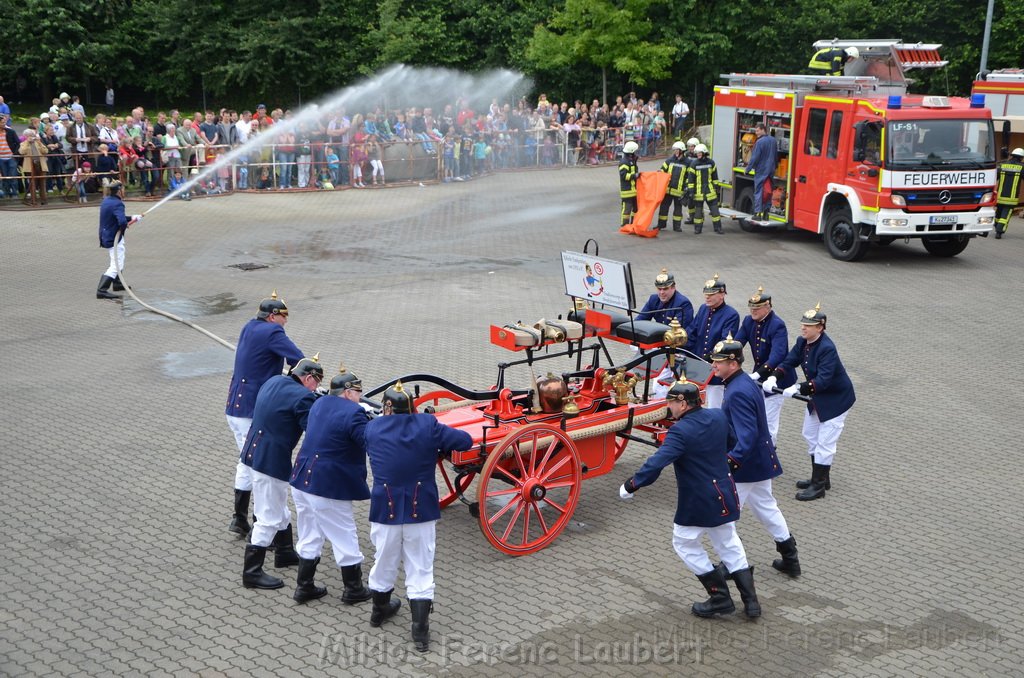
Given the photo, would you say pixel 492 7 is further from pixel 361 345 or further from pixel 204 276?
pixel 361 345

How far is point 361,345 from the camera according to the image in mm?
13484

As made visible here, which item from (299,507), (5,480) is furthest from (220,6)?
(299,507)

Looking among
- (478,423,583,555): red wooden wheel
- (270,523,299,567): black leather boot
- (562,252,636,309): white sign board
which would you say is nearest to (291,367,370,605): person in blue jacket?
(270,523,299,567): black leather boot

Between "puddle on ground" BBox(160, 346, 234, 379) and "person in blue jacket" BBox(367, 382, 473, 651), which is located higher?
"person in blue jacket" BBox(367, 382, 473, 651)

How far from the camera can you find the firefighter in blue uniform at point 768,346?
374 inches

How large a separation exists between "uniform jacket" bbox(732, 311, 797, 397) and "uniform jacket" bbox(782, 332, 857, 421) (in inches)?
9.4

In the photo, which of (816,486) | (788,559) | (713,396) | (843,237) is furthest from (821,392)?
(843,237)

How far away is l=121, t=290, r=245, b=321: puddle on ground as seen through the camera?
15031mm

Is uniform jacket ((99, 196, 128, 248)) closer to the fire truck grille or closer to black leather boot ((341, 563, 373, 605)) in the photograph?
black leather boot ((341, 563, 373, 605))

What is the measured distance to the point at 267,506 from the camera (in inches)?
299

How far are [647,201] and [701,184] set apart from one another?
114cm

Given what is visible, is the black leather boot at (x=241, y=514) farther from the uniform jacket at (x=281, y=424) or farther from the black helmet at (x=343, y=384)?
the black helmet at (x=343, y=384)

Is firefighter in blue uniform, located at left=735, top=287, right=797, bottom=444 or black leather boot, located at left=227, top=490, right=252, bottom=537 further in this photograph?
firefighter in blue uniform, located at left=735, top=287, right=797, bottom=444

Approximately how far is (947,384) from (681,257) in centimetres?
724
